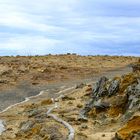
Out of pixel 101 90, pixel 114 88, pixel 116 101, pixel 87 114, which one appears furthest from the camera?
pixel 101 90

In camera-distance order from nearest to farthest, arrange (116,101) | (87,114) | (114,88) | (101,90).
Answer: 1. (116,101)
2. (87,114)
3. (114,88)
4. (101,90)

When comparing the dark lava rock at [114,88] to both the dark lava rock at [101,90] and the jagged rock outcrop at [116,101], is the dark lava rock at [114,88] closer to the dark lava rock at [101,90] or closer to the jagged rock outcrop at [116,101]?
the jagged rock outcrop at [116,101]

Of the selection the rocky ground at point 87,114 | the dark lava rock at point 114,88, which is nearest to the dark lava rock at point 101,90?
the rocky ground at point 87,114

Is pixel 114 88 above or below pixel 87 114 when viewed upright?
above

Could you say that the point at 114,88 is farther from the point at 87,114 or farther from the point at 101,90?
the point at 87,114

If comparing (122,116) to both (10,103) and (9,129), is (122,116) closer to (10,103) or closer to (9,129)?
(9,129)

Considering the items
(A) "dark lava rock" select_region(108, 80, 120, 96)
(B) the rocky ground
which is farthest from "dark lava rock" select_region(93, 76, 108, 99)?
(A) "dark lava rock" select_region(108, 80, 120, 96)

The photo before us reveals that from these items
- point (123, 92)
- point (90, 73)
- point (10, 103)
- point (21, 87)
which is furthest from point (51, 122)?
point (90, 73)

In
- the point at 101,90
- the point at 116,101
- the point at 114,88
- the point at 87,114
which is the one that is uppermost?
the point at 114,88

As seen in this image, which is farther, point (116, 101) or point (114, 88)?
point (114, 88)

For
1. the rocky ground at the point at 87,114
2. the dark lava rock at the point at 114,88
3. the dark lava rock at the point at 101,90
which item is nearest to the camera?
the rocky ground at the point at 87,114

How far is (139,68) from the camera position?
2794 centimetres

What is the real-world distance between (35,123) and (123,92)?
5132mm

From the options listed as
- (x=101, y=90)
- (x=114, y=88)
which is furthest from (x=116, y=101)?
(x=101, y=90)
